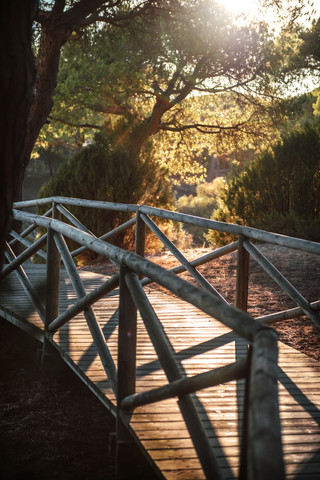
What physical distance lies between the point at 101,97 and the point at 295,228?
810 centimetres

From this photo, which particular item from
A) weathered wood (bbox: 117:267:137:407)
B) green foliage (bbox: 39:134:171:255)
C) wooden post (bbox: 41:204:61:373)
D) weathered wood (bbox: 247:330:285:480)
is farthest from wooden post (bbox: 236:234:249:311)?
green foliage (bbox: 39:134:171:255)

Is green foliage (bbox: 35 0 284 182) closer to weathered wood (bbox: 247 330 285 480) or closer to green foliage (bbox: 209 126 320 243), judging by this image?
green foliage (bbox: 209 126 320 243)

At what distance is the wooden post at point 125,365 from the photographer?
104 inches

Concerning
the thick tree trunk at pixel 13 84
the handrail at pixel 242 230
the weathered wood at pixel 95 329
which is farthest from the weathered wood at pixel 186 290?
→ the handrail at pixel 242 230

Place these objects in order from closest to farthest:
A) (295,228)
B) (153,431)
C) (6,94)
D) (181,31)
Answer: (6,94), (153,431), (295,228), (181,31)

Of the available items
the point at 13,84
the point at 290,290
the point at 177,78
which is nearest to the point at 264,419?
→ the point at 13,84

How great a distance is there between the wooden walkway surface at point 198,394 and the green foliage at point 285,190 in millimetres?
6232

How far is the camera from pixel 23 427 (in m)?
3.65

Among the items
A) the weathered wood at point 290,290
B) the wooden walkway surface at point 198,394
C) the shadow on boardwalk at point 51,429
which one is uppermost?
the weathered wood at point 290,290

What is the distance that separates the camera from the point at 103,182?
464 inches

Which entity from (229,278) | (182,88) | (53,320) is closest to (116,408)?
(53,320)

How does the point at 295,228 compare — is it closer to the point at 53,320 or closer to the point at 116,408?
the point at 53,320

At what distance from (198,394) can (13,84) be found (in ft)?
6.83

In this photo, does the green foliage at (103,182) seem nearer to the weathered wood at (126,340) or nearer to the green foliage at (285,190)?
the green foliage at (285,190)
